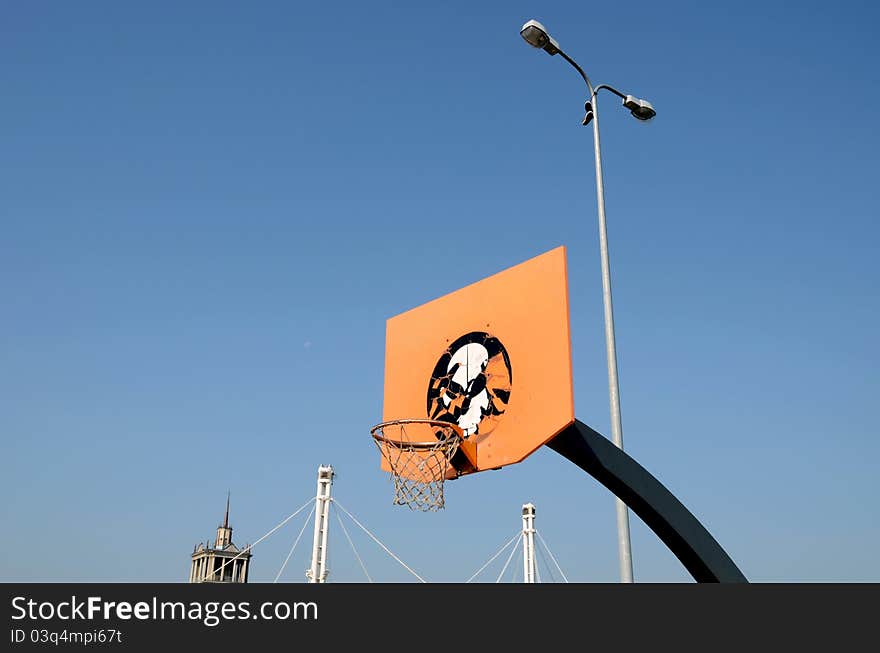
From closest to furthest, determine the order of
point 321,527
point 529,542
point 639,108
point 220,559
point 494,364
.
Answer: point 494,364 < point 639,108 < point 321,527 < point 529,542 < point 220,559

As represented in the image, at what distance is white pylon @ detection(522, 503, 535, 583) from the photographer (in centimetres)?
2052

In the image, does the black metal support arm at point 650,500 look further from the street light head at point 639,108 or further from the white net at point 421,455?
Answer: the street light head at point 639,108

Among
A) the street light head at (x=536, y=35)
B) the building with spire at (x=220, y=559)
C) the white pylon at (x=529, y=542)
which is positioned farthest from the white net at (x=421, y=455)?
the building with spire at (x=220, y=559)

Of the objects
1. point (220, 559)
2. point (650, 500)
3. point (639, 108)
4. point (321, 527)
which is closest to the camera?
point (650, 500)

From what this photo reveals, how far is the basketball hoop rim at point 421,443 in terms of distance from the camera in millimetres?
9844

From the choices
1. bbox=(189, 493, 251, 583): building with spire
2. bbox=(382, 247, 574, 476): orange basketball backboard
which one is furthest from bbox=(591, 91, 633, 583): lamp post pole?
bbox=(189, 493, 251, 583): building with spire

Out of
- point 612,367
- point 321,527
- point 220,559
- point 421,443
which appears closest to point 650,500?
point 612,367

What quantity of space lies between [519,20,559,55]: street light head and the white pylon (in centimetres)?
1356

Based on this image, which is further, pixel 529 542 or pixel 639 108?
pixel 529 542

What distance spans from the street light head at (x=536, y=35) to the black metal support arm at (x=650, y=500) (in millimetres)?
5242

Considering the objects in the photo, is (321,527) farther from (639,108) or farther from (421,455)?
(639,108)

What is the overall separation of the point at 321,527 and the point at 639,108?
1093 centimetres

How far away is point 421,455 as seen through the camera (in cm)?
1003
